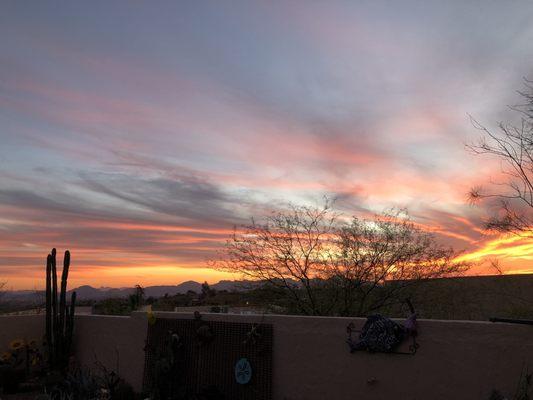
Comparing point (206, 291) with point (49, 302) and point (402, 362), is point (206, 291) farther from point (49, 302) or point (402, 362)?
point (402, 362)

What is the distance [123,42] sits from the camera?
39.7 feet

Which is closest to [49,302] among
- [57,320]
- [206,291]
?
[57,320]

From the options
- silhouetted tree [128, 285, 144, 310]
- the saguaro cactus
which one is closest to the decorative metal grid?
the saguaro cactus

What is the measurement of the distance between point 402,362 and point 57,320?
918cm

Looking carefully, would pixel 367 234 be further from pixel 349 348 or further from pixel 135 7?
pixel 135 7

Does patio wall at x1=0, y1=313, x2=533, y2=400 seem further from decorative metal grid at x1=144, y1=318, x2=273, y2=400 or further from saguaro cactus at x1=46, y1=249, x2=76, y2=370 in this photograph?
saguaro cactus at x1=46, y1=249, x2=76, y2=370

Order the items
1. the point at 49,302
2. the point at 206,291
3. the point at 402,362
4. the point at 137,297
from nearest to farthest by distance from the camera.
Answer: the point at 402,362
the point at 49,302
the point at 137,297
the point at 206,291

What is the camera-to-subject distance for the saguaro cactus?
13023 mm

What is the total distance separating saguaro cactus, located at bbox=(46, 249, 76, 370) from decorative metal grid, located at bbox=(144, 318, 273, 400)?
3015mm

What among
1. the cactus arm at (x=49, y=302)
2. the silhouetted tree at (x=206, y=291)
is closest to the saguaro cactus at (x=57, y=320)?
the cactus arm at (x=49, y=302)

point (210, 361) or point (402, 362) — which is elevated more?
point (402, 362)

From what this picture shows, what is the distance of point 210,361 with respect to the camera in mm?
10625

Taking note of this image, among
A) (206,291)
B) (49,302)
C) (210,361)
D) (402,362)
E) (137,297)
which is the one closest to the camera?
(402,362)

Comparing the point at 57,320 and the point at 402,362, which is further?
the point at 57,320
